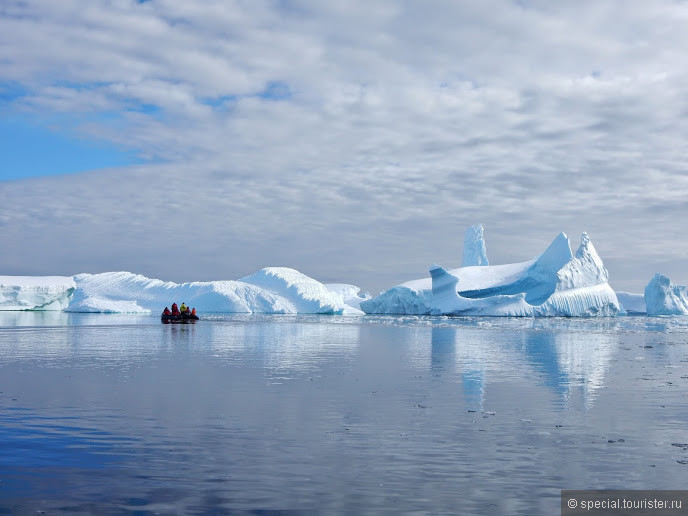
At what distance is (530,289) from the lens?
214 feet

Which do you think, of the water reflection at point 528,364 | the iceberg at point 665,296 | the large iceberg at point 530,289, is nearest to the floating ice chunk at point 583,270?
the large iceberg at point 530,289

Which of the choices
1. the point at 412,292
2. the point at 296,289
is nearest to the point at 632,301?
the point at 412,292

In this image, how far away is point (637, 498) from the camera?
5.47 m

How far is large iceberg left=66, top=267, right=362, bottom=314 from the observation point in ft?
233

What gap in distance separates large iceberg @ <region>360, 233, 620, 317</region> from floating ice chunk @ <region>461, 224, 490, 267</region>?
62.0 feet

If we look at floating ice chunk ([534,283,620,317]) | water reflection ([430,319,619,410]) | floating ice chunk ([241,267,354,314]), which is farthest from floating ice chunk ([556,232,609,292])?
water reflection ([430,319,619,410])

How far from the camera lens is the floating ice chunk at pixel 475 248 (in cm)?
9106

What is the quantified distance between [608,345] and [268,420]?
19884mm

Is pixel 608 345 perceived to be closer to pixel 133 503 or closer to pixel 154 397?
pixel 154 397

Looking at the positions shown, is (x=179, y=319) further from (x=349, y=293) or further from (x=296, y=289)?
(x=349, y=293)

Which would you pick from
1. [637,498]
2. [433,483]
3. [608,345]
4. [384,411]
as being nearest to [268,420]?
[384,411]

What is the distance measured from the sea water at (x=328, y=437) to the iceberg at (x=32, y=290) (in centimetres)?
5577

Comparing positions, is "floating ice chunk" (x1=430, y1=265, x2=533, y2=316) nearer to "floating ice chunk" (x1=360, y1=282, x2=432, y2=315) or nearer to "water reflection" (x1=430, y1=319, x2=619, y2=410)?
"floating ice chunk" (x1=360, y1=282, x2=432, y2=315)

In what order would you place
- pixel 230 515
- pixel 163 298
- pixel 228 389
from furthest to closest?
pixel 163 298 → pixel 228 389 → pixel 230 515
